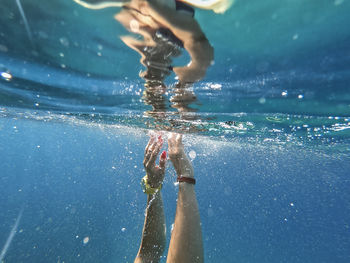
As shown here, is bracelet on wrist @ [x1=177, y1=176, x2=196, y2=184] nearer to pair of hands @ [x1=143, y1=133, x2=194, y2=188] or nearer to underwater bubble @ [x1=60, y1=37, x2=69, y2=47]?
pair of hands @ [x1=143, y1=133, x2=194, y2=188]

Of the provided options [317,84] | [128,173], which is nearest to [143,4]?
[317,84]

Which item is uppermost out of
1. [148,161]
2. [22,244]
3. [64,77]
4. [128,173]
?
[64,77]

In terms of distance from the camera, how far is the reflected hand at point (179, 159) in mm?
3314

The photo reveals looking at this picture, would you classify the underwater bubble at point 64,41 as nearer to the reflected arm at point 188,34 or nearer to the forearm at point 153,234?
the reflected arm at point 188,34

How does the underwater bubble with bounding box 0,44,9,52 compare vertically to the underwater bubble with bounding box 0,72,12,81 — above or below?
above

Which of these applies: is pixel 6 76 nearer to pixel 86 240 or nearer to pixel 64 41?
pixel 64 41

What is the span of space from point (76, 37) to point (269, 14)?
4168 mm

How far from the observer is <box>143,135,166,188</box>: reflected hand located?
13.3 feet

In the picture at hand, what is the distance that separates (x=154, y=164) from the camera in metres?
4.12

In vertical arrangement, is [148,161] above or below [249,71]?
below

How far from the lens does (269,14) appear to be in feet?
11.8

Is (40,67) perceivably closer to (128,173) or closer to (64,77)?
(64,77)

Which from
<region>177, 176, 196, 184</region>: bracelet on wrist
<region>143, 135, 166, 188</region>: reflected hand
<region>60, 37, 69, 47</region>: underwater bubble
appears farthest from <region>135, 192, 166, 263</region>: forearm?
<region>60, 37, 69, 47</region>: underwater bubble

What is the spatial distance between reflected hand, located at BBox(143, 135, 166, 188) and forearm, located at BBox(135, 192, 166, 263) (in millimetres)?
305
